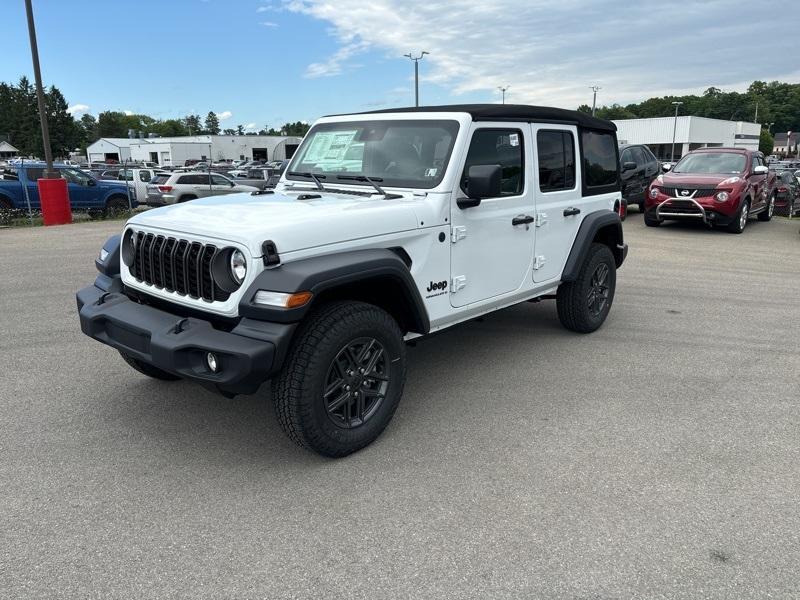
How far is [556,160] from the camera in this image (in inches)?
197

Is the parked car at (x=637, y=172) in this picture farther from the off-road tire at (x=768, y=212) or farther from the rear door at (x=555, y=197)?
the rear door at (x=555, y=197)

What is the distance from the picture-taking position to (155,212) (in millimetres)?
3885

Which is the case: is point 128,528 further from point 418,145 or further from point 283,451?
point 418,145

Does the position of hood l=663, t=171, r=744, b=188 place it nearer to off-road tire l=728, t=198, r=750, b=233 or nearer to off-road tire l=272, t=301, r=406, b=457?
Answer: off-road tire l=728, t=198, r=750, b=233

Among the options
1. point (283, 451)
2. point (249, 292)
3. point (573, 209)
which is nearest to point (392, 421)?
point (283, 451)

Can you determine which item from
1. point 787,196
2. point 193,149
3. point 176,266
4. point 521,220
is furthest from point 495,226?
point 193,149

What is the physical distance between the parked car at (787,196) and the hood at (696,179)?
360 cm

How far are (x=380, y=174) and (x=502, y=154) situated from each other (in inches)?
35.2

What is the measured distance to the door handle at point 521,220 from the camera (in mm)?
4496

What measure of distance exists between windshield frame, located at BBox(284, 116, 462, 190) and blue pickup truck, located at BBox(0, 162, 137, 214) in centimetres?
1424

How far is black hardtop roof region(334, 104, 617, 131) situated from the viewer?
4250mm

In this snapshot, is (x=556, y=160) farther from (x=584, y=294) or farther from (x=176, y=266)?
(x=176, y=266)

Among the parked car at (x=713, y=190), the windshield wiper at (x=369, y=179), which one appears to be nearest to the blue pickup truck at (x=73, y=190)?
the parked car at (x=713, y=190)

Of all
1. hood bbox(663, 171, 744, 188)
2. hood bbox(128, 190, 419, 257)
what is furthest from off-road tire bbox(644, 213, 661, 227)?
hood bbox(128, 190, 419, 257)
